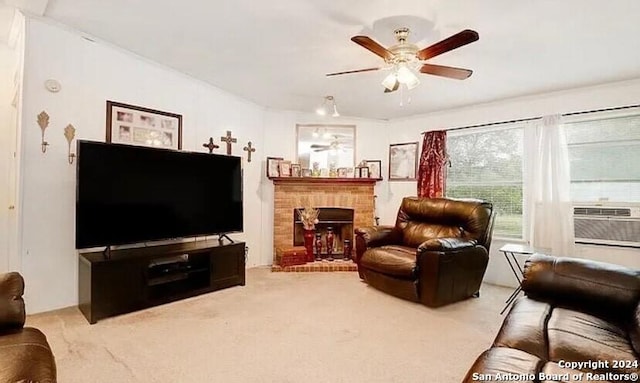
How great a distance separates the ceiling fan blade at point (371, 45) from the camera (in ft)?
7.45

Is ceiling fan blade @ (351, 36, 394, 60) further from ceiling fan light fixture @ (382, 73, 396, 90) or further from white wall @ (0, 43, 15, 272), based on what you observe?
white wall @ (0, 43, 15, 272)

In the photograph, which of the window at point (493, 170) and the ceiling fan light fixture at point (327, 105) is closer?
the window at point (493, 170)

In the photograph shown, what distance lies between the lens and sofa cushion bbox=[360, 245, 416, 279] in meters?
3.43

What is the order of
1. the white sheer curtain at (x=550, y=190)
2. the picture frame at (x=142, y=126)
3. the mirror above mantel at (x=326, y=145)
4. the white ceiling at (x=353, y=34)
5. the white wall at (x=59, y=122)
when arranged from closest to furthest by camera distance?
the white ceiling at (x=353, y=34) → the white wall at (x=59, y=122) → the picture frame at (x=142, y=126) → the white sheer curtain at (x=550, y=190) → the mirror above mantel at (x=326, y=145)

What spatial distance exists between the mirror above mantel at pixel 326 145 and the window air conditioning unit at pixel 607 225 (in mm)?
2975

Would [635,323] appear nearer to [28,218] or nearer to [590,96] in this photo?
[590,96]

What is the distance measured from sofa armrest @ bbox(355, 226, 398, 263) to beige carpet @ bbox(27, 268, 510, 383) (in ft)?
1.87

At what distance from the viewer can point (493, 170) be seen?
4605 mm

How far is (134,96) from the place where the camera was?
3559 mm

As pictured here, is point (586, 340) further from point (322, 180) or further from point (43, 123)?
point (43, 123)

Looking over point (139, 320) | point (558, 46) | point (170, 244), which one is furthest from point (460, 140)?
point (139, 320)

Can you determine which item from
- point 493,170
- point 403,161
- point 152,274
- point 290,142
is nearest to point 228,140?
point 290,142

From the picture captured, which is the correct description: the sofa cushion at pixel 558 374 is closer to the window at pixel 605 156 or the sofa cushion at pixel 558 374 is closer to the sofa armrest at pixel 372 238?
the sofa armrest at pixel 372 238

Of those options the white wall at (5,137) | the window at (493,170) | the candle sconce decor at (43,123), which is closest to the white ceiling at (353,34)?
the window at (493,170)
